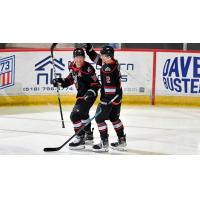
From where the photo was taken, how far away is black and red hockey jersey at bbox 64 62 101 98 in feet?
12.4

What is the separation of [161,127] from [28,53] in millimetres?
1295

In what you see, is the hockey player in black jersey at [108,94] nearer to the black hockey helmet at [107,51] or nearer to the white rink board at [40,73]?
the black hockey helmet at [107,51]

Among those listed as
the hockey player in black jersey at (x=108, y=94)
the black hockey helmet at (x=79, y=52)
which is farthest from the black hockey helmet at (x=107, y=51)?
the black hockey helmet at (x=79, y=52)

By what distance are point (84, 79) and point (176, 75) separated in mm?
1657

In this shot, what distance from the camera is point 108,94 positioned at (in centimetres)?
371

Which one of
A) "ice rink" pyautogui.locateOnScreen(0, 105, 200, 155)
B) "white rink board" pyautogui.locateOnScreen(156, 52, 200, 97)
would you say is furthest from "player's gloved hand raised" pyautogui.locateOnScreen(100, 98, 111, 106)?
"white rink board" pyautogui.locateOnScreen(156, 52, 200, 97)

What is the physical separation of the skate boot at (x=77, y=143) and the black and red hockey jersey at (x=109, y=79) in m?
0.33

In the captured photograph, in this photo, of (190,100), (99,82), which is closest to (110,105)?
(99,82)

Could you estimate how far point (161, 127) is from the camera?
4.30 meters

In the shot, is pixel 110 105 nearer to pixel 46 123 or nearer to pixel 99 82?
pixel 99 82

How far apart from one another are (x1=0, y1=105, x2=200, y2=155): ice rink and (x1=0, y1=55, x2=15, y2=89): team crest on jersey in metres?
0.21

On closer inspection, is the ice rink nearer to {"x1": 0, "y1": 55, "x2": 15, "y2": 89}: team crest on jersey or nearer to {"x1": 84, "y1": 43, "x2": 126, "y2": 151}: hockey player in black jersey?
{"x1": 84, "y1": 43, "x2": 126, "y2": 151}: hockey player in black jersey

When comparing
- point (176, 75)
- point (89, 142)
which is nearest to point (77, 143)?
point (89, 142)

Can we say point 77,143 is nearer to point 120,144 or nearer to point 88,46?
point 120,144
